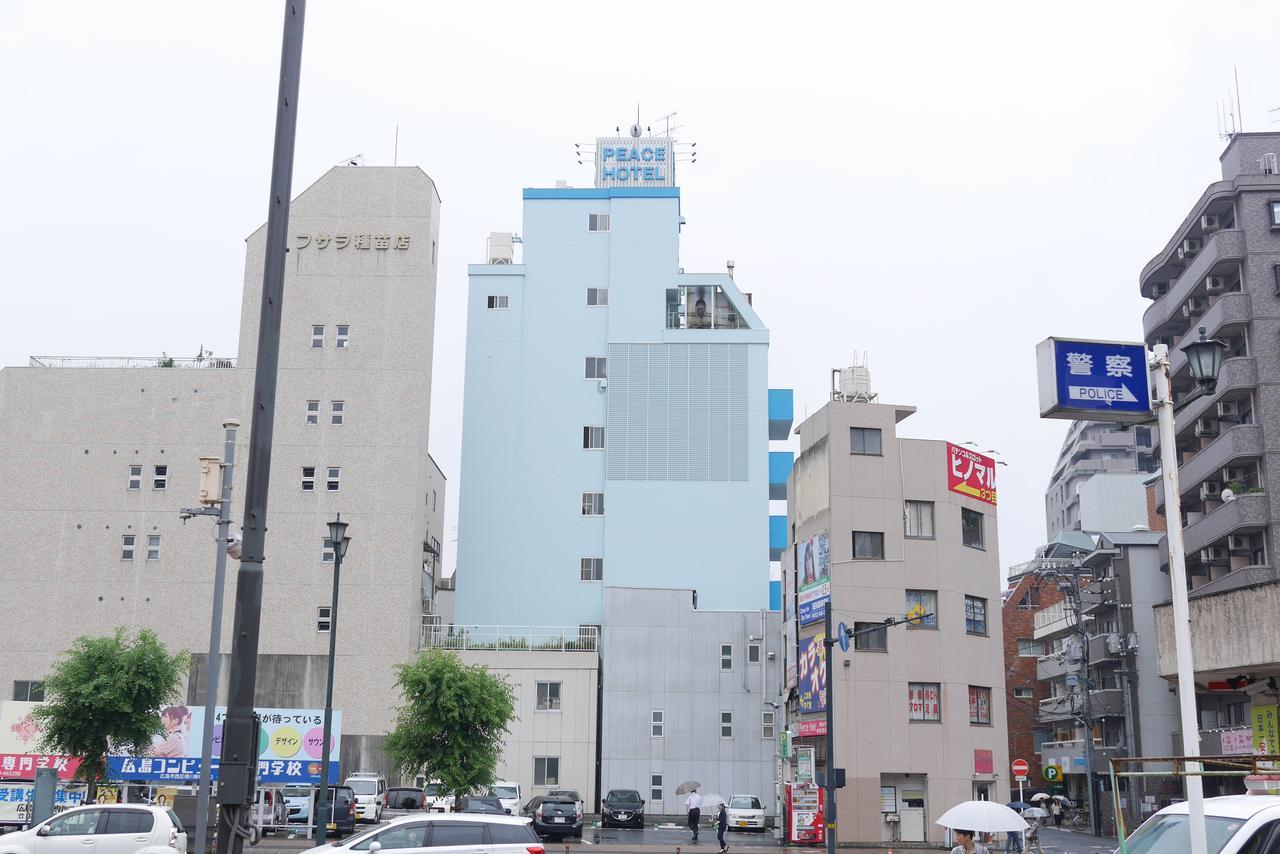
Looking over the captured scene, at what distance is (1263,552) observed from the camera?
54219mm

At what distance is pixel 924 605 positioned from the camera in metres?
49.0

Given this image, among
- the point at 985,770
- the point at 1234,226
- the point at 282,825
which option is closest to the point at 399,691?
the point at 282,825

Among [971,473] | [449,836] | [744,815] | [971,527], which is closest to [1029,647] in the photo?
[971,527]

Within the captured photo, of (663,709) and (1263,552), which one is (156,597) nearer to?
(663,709)

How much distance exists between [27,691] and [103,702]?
74.9ft

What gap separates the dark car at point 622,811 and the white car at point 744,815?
391 cm

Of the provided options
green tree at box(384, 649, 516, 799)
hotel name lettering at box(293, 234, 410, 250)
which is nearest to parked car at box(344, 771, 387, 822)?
green tree at box(384, 649, 516, 799)

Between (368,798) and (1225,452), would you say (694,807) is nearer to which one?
(368,798)

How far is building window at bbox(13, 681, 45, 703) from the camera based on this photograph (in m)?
60.2

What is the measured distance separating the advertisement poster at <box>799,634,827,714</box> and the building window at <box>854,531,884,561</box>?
13.9 feet

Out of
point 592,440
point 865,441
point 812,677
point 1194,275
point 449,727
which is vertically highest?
point 1194,275

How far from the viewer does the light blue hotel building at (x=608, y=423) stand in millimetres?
70188

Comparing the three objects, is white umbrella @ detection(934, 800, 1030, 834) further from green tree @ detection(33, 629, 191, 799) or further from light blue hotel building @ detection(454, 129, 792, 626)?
light blue hotel building @ detection(454, 129, 792, 626)

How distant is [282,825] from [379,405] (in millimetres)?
27041
